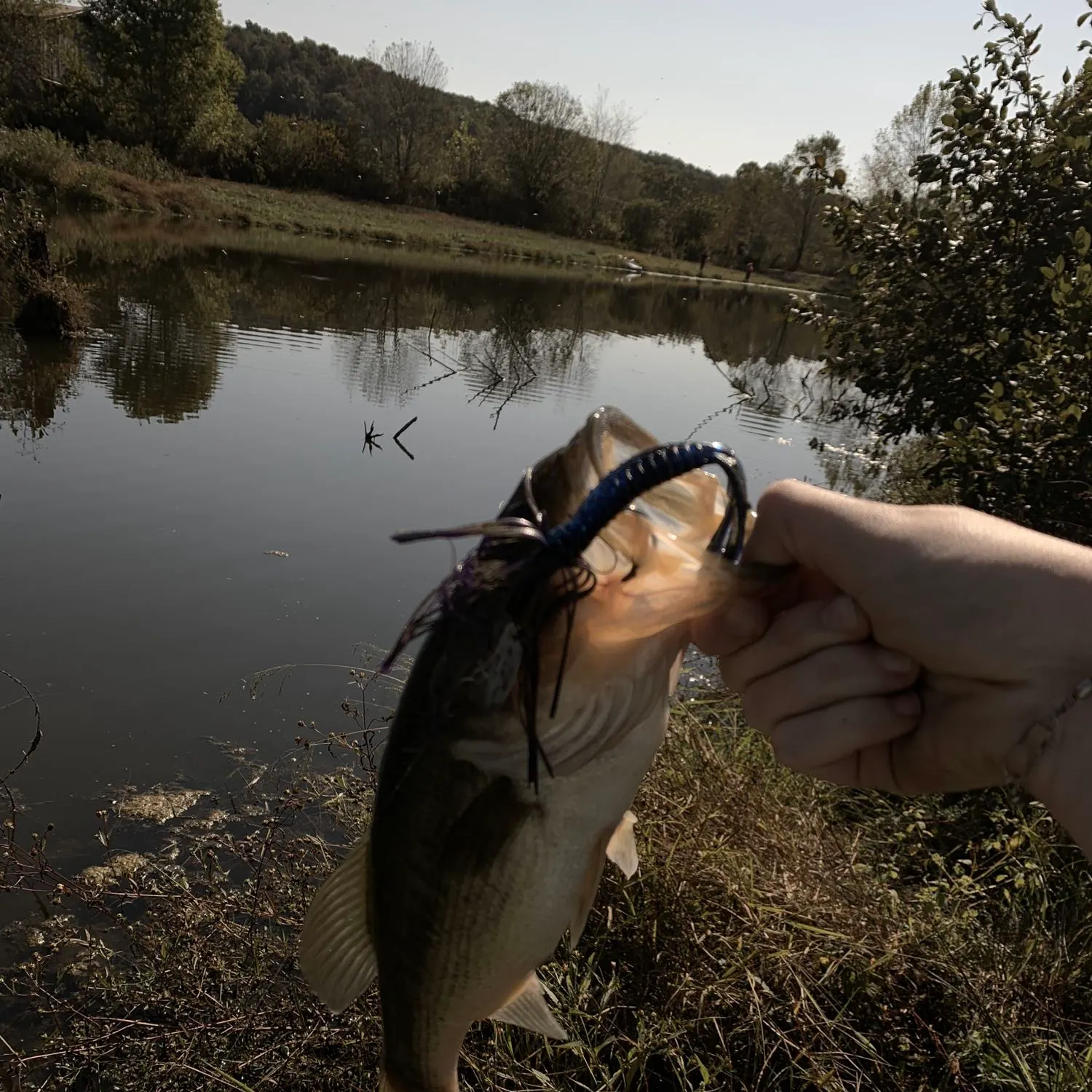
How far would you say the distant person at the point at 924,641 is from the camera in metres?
1.70

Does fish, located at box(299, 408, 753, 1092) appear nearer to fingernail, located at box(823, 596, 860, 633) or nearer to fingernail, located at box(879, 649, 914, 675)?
fingernail, located at box(823, 596, 860, 633)

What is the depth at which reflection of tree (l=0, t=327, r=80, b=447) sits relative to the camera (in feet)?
37.3

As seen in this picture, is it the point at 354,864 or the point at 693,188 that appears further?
the point at 693,188

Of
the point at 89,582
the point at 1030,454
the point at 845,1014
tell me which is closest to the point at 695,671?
the point at 1030,454

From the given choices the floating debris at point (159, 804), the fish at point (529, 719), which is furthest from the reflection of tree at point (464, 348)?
the fish at point (529, 719)

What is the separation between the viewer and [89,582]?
24.6 ft

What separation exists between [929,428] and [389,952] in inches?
270

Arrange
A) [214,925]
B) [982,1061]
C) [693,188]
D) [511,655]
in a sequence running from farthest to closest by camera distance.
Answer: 1. [693,188]
2. [214,925]
3. [982,1061]
4. [511,655]

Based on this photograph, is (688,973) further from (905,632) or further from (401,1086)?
(905,632)

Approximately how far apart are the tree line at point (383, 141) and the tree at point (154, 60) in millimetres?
79

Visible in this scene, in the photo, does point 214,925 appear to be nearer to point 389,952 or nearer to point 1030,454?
point 389,952

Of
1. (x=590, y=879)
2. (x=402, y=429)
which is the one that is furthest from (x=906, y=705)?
(x=402, y=429)

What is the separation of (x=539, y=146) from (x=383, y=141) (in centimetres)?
1297

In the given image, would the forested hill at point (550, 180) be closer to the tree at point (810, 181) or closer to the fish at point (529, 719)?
the tree at point (810, 181)
